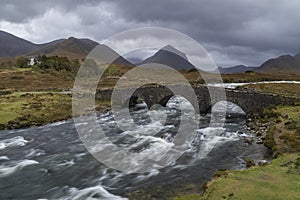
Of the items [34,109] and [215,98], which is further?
[34,109]

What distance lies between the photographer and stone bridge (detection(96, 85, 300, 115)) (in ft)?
132

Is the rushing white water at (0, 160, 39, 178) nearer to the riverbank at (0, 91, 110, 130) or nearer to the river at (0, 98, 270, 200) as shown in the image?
the river at (0, 98, 270, 200)

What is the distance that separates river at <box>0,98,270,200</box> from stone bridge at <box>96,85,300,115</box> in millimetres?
4621

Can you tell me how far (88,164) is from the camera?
26047mm

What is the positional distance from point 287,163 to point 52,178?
52.5ft

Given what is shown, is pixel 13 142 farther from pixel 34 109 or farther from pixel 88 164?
pixel 34 109

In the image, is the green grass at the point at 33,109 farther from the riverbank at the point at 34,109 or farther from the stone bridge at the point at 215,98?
the stone bridge at the point at 215,98

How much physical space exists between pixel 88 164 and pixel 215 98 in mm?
25821

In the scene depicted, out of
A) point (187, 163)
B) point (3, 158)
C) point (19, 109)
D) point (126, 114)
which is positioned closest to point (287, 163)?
point (187, 163)

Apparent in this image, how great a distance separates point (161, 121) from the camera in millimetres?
43000

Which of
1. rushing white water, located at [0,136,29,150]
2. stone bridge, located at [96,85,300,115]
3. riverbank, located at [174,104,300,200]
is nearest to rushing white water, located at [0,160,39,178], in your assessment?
rushing white water, located at [0,136,29,150]

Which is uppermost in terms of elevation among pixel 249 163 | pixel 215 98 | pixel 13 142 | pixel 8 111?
pixel 215 98

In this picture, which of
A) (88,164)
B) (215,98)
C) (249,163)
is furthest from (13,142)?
(215,98)

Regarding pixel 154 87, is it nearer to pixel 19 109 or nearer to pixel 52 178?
pixel 19 109
